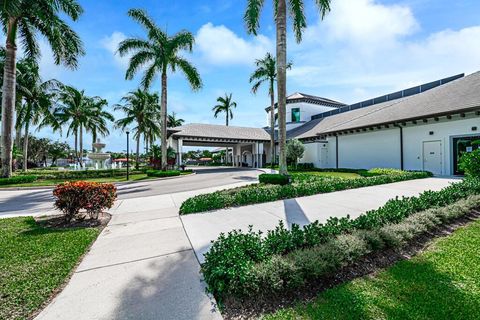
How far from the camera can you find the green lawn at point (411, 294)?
270 cm

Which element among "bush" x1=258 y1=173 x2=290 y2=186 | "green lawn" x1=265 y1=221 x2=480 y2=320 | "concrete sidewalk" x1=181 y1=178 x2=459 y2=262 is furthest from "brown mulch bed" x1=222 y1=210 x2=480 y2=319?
"bush" x1=258 y1=173 x2=290 y2=186

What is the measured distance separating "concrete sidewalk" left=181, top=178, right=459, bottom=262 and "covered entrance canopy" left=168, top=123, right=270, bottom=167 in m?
21.5

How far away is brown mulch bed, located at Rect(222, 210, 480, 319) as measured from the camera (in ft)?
9.36

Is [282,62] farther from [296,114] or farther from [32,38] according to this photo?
[296,114]

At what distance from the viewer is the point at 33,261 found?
4051 millimetres

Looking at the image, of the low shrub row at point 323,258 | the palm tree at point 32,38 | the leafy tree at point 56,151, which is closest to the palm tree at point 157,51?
the palm tree at point 32,38

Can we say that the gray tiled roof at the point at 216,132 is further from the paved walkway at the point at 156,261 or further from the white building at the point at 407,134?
the paved walkway at the point at 156,261

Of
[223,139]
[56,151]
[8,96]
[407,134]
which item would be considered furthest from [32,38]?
[56,151]

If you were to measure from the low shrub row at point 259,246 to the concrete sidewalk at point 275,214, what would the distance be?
81cm

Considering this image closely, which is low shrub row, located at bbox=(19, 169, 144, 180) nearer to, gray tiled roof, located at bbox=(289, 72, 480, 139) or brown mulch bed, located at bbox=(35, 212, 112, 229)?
brown mulch bed, located at bbox=(35, 212, 112, 229)

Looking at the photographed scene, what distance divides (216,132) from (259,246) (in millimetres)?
29323

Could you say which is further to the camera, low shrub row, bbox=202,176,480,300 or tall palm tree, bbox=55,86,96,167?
tall palm tree, bbox=55,86,96,167

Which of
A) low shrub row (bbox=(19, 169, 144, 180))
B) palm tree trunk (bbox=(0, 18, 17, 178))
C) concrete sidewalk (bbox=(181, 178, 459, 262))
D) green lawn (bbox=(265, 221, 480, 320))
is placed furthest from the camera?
low shrub row (bbox=(19, 169, 144, 180))

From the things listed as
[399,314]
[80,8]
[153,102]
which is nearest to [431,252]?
[399,314]
